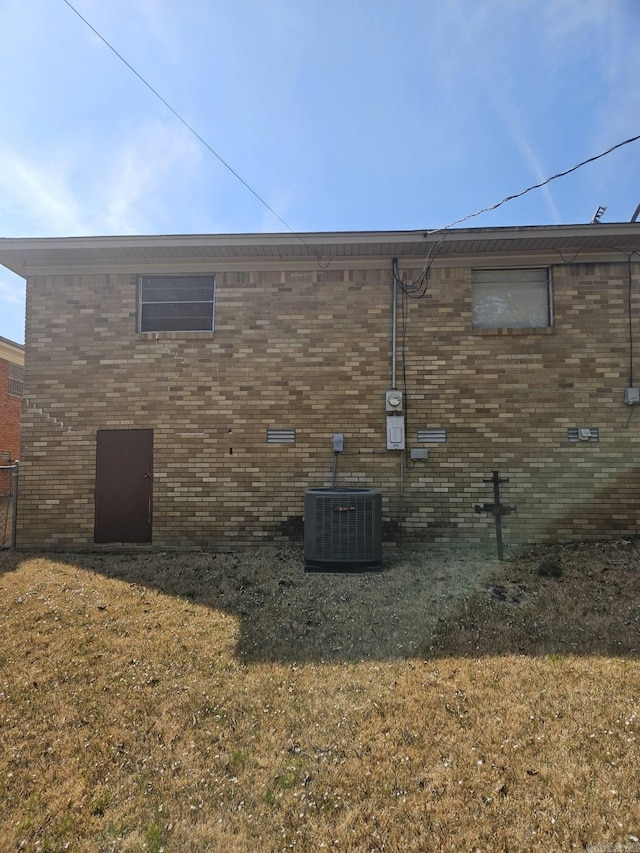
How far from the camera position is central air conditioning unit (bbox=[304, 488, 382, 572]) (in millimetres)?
5574

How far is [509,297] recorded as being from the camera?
23.4ft

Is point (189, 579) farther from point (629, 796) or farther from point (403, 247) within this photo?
point (403, 247)

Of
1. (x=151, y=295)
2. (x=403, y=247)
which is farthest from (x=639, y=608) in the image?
(x=151, y=295)

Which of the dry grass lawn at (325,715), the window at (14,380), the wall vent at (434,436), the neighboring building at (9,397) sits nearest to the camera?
the dry grass lawn at (325,715)

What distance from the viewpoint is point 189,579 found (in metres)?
5.60

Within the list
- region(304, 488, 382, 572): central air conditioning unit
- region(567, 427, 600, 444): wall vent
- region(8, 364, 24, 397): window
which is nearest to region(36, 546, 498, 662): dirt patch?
region(304, 488, 382, 572): central air conditioning unit

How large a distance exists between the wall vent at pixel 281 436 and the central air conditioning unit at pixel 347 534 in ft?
5.18

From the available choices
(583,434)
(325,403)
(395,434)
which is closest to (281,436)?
→ (325,403)

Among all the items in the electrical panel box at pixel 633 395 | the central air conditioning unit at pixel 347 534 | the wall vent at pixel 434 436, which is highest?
the electrical panel box at pixel 633 395

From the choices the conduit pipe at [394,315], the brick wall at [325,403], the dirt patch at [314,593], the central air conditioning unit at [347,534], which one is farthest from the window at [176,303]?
the central air conditioning unit at [347,534]

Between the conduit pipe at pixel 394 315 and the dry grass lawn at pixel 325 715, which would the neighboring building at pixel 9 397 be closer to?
the dry grass lawn at pixel 325 715

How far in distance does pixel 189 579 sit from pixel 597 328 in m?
6.57

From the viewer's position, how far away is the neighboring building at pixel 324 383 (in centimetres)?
676

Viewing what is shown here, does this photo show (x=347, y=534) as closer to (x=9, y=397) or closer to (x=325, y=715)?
(x=325, y=715)
